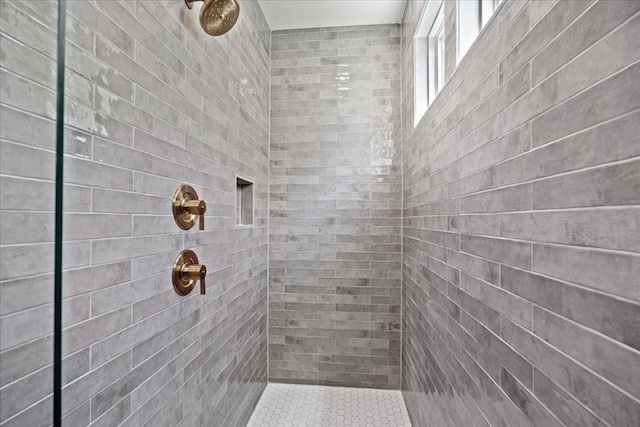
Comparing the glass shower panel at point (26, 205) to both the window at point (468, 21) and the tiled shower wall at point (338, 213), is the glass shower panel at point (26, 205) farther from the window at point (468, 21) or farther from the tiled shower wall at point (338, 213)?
the tiled shower wall at point (338, 213)

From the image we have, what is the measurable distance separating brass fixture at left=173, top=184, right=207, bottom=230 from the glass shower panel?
553 millimetres

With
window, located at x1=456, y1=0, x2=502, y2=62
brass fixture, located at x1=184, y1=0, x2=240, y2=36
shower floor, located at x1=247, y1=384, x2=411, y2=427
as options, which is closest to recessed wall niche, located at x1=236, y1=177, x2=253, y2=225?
brass fixture, located at x1=184, y1=0, x2=240, y2=36

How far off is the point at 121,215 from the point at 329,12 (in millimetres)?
2206

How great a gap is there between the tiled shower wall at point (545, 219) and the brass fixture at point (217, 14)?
0.91 m

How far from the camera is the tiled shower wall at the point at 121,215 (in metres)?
0.53

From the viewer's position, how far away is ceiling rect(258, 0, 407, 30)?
2.26 metres

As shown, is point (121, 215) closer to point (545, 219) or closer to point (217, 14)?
point (217, 14)

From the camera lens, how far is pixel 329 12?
2355mm

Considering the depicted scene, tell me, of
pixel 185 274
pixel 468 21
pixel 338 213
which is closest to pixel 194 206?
pixel 185 274

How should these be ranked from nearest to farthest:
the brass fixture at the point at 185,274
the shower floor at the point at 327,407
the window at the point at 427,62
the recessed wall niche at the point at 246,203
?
the brass fixture at the point at 185,274 → the window at the point at 427,62 → the shower floor at the point at 327,407 → the recessed wall niche at the point at 246,203

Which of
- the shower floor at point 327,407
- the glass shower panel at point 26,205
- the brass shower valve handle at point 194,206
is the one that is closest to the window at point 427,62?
the brass shower valve handle at point 194,206

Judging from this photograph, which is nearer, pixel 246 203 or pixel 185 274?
pixel 185 274

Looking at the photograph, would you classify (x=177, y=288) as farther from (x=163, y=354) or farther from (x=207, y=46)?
(x=207, y=46)

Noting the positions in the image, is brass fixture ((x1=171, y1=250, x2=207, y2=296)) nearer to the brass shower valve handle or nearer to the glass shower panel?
the brass shower valve handle
